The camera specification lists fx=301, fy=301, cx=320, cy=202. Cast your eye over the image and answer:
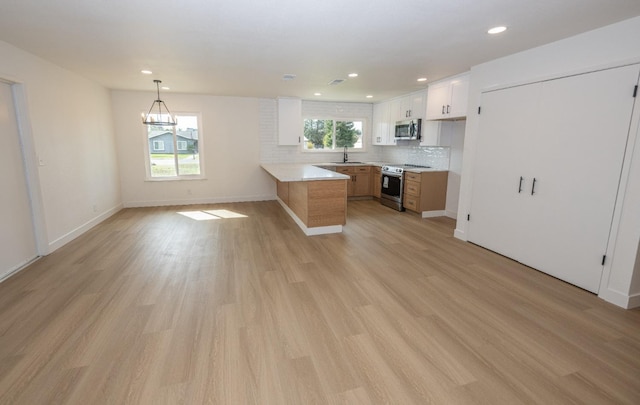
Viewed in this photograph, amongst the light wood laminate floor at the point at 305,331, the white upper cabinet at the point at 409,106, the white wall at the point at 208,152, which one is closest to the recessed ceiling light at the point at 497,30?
the light wood laminate floor at the point at 305,331

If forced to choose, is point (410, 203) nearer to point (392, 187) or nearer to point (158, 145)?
point (392, 187)

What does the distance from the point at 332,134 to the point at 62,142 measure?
5531 mm

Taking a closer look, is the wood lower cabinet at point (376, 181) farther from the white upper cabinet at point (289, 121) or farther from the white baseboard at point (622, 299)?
the white baseboard at point (622, 299)

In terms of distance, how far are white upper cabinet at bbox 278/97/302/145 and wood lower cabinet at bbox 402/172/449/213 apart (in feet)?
9.44

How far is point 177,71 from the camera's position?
452 centimetres

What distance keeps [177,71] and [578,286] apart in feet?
18.9

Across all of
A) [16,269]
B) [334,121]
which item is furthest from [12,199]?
[334,121]

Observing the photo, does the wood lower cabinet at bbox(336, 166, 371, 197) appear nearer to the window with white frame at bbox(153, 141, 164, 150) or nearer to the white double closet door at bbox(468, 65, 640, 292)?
the white double closet door at bbox(468, 65, 640, 292)

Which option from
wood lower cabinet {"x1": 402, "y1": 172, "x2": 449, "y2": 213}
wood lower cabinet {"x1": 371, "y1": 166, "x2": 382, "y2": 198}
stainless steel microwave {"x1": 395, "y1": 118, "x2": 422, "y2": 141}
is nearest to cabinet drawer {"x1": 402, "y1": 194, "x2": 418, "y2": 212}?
wood lower cabinet {"x1": 402, "y1": 172, "x2": 449, "y2": 213}

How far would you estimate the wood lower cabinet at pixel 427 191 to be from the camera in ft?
19.2

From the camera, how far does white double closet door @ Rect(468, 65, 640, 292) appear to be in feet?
9.27

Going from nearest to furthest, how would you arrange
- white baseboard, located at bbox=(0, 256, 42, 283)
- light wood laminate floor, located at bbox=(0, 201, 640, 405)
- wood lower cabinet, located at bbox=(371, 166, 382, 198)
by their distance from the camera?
1. light wood laminate floor, located at bbox=(0, 201, 640, 405)
2. white baseboard, located at bbox=(0, 256, 42, 283)
3. wood lower cabinet, located at bbox=(371, 166, 382, 198)

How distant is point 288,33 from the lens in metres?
2.97

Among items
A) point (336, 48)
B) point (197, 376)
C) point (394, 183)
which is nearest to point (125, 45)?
point (336, 48)
